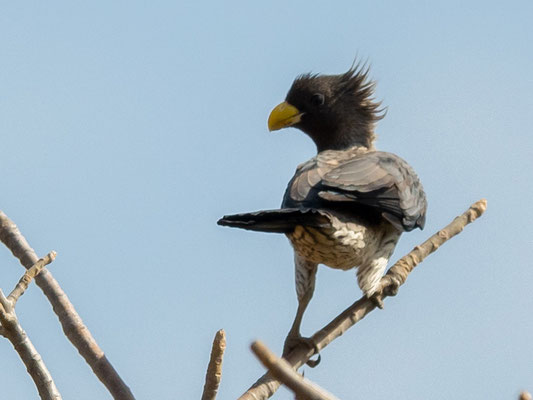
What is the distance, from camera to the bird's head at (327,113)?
8.06 meters

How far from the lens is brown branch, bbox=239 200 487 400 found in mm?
5238

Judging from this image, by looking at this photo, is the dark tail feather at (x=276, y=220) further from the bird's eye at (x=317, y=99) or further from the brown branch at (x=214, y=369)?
the bird's eye at (x=317, y=99)

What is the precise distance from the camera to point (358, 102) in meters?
8.24

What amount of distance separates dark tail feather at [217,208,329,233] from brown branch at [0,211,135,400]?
97 cm

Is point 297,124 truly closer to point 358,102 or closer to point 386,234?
point 358,102

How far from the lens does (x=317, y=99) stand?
26.5 ft

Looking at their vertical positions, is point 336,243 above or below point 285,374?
above

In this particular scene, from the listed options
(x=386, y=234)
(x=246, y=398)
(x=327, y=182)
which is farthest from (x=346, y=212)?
(x=246, y=398)

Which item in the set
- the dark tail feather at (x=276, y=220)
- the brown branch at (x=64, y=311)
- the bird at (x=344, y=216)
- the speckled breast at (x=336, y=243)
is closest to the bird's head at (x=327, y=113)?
the bird at (x=344, y=216)

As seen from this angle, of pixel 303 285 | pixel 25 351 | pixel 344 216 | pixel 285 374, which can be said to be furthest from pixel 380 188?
pixel 285 374

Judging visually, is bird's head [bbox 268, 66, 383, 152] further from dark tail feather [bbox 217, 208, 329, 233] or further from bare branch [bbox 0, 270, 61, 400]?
bare branch [bbox 0, 270, 61, 400]

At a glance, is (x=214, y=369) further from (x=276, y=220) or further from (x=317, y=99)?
(x=317, y=99)

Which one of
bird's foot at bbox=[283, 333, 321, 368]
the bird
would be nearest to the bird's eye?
the bird

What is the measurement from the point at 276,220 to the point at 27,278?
1.78 metres
